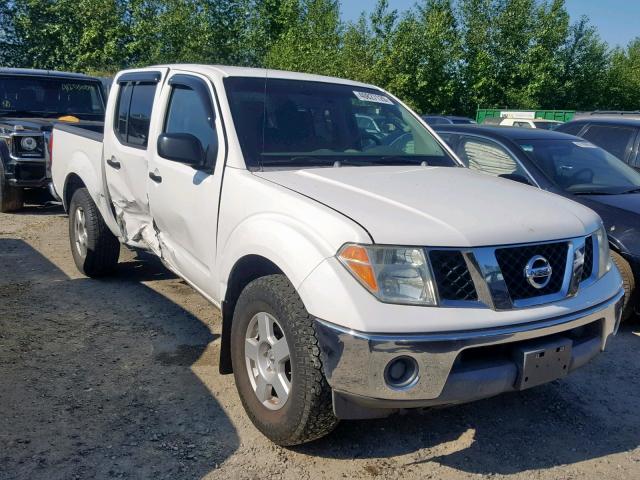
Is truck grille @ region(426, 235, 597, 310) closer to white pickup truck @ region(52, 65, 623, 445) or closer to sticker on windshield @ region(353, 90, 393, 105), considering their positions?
white pickup truck @ region(52, 65, 623, 445)

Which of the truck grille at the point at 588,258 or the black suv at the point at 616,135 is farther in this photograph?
the black suv at the point at 616,135

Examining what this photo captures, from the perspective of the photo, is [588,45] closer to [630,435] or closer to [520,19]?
[520,19]

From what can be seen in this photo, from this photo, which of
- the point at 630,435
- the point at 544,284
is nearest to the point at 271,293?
the point at 544,284

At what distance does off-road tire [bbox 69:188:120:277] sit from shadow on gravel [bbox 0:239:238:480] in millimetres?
162

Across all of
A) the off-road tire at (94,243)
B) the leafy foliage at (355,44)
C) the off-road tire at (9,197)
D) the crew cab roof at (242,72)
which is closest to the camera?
the crew cab roof at (242,72)

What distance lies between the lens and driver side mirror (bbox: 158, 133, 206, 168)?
3.49 m

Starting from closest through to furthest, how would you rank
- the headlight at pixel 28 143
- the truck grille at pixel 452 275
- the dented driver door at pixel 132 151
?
the truck grille at pixel 452 275 < the dented driver door at pixel 132 151 < the headlight at pixel 28 143

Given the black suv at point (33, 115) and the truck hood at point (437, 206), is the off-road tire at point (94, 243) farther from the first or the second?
the black suv at point (33, 115)

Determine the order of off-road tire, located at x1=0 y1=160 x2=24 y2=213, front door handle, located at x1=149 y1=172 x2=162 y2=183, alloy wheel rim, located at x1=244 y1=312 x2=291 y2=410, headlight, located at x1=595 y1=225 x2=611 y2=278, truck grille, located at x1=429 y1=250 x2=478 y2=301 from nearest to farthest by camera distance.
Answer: truck grille, located at x1=429 y1=250 x2=478 y2=301, alloy wheel rim, located at x1=244 y1=312 x2=291 y2=410, headlight, located at x1=595 y1=225 x2=611 y2=278, front door handle, located at x1=149 y1=172 x2=162 y2=183, off-road tire, located at x1=0 y1=160 x2=24 y2=213

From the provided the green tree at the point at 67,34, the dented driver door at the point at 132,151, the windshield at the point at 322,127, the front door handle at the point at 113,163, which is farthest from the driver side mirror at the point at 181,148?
the green tree at the point at 67,34

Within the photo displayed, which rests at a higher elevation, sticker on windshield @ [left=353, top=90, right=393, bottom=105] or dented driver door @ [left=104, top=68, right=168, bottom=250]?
sticker on windshield @ [left=353, top=90, right=393, bottom=105]

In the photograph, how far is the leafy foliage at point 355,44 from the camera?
91.6 feet

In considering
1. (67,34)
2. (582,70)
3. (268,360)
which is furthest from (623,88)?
(268,360)

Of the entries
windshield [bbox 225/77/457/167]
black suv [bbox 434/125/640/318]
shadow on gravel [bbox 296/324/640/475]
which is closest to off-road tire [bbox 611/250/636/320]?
black suv [bbox 434/125/640/318]
